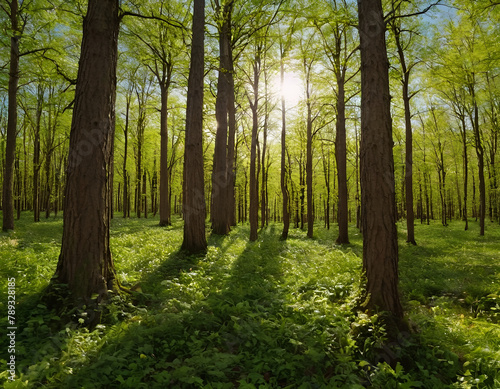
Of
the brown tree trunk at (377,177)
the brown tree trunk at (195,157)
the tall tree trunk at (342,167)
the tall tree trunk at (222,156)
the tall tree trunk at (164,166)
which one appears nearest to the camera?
the brown tree trunk at (377,177)

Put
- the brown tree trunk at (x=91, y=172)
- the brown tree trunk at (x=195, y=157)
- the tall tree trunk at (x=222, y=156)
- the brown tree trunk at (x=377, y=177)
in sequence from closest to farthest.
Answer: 1. the brown tree trunk at (x=377, y=177)
2. the brown tree trunk at (x=91, y=172)
3. the brown tree trunk at (x=195, y=157)
4. the tall tree trunk at (x=222, y=156)

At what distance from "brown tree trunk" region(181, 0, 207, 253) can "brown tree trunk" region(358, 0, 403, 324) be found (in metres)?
4.78

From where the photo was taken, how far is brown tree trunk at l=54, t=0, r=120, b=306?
411cm

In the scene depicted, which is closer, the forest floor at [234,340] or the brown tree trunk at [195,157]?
the forest floor at [234,340]

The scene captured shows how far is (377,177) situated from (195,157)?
5133 millimetres

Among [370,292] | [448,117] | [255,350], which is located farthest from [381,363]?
[448,117]

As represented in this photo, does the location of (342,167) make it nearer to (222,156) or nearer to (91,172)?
(222,156)

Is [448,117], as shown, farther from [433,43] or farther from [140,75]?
[140,75]

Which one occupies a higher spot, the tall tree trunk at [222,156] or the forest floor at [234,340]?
the tall tree trunk at [222,156]

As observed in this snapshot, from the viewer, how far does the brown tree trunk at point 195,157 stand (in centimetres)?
763

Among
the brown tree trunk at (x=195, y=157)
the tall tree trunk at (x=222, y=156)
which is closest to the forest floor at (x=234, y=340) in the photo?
the brown tree trunk at (x=195, y=157)

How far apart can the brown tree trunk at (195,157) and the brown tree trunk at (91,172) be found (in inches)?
127

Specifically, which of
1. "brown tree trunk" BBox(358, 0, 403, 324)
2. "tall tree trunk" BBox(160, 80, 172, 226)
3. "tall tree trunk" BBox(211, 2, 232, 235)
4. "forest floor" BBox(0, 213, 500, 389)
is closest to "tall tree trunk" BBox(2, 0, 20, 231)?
"tall tree trunk" BBox(160, 80, 172, 226)

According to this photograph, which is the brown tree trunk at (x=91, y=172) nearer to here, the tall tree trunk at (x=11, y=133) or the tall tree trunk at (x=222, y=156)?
the tall tree trunk at (x=222, y=156)
